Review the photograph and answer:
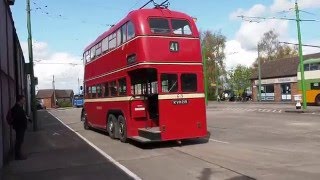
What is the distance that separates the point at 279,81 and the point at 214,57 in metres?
23.7

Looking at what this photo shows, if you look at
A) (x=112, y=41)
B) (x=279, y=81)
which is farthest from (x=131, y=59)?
(x=279, y=81)

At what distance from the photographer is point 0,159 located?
35.8 feet

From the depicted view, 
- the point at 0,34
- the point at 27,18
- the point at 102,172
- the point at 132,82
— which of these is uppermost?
the point at 27,18

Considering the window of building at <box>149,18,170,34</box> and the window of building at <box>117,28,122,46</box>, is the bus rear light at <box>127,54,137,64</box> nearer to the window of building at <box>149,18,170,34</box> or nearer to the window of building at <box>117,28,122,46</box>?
the window of building at <box>149,18,170,34</box>

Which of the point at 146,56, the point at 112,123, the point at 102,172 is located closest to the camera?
the point at 102,172

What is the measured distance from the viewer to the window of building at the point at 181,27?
15.3 metres

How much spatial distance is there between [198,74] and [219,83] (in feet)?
248

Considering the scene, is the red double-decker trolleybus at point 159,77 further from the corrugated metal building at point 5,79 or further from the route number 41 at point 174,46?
the corrugated metal building at point 5,79

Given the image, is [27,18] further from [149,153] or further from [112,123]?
[149,153]

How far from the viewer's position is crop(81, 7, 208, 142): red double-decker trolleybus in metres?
14.8

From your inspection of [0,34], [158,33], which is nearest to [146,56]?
[158,33]

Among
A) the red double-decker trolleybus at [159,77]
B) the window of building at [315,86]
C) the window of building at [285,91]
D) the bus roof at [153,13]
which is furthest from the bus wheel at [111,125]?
the window of building at [285,91]

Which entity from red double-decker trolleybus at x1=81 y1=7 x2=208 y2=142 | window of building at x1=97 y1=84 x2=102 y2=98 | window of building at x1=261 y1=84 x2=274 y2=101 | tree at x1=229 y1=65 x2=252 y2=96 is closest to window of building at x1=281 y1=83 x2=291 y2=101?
window of building at x1=261 y1=84 x2=274 y2=101

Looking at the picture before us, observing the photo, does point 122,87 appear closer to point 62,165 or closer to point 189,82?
point 189,82
